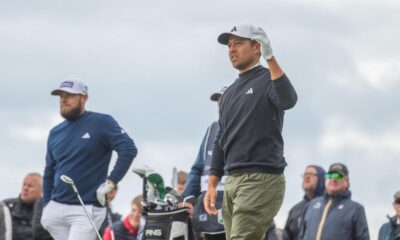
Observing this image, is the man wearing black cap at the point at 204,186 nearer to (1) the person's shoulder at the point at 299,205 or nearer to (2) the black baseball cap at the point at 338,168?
(2) the black baseball cap at the point at 338,168

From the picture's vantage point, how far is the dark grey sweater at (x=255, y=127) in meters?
9.05

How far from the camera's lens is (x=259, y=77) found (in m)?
9.28

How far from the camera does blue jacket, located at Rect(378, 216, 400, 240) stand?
14518 millimetres

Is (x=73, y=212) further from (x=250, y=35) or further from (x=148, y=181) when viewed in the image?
(x=250, y=35)

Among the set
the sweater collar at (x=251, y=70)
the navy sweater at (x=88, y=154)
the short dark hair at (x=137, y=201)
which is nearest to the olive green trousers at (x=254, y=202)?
the sweater collar at (x=251, y=70)

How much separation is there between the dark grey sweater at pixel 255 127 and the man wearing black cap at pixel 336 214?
5.90 m

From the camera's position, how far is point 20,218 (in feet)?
54.1

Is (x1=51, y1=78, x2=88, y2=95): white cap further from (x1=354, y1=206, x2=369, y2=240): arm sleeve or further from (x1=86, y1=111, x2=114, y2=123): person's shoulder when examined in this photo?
(x1=354, y1=206, x2=369, y2=240): arm sleeve

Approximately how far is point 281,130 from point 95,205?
4003 millimetres

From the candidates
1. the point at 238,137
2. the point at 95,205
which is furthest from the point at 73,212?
the point at 238,137

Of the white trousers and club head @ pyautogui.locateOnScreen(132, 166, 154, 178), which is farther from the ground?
club head @ pyautogui.locateOnScreen(132, 166, 154, 178)

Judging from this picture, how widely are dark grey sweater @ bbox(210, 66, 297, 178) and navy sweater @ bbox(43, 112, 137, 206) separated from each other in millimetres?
3557

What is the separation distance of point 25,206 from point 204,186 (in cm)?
515

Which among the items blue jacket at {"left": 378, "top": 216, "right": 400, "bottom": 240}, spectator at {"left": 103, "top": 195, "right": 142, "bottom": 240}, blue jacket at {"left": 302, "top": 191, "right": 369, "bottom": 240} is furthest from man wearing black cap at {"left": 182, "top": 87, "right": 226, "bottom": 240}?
spectator at {"left": 103, "top": 195, "right": 142, "bottom": 240}
